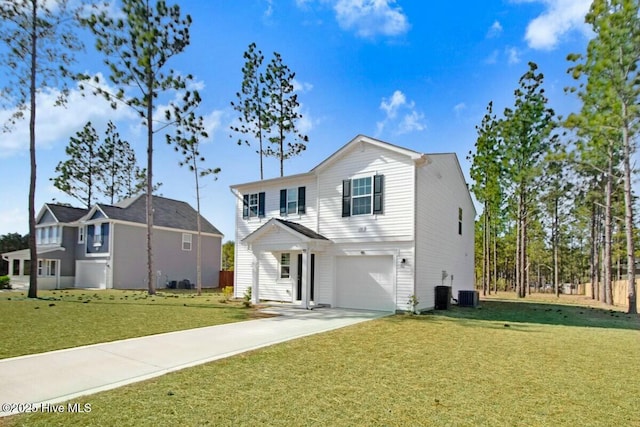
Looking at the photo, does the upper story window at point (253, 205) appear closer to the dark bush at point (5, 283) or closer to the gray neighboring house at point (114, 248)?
the gray neighboring house at point (114, 248)

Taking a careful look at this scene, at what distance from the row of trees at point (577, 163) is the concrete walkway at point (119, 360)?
15.0 m

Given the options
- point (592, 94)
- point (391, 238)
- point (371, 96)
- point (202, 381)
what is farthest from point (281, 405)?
point (592, 94)

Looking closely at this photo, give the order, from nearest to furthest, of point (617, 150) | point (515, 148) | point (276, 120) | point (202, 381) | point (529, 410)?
1. point (529, 410)
2. point (202, 381)
3. point (617, 150)
4. point (515, 148)
5. point (276, 120)

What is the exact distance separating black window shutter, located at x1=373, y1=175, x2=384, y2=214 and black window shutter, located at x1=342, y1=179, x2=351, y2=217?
3.74ft

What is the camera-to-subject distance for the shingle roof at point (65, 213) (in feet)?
98.9

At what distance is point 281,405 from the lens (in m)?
4.38

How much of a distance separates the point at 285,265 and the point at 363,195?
453cm

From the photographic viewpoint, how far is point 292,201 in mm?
17078

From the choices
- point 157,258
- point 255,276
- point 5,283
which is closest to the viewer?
point 255,276

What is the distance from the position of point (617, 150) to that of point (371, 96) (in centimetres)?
1307

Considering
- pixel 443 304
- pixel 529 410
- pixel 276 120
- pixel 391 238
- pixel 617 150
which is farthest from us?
pixel 276 120

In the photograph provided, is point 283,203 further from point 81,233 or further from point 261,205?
point 81,233

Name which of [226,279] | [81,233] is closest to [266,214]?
[226,279]

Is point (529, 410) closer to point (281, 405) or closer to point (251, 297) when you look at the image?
point (281, 405)
